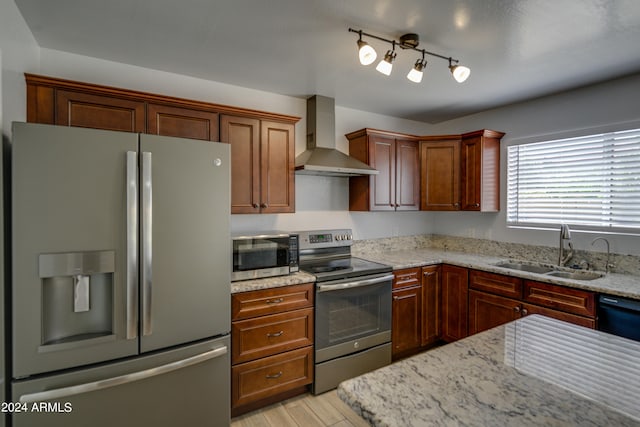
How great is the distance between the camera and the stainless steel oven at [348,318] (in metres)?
2.47

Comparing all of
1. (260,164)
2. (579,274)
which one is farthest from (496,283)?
(260,164)

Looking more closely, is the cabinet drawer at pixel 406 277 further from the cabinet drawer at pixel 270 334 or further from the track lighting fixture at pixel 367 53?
the track lighting fixture at pixel 367 53

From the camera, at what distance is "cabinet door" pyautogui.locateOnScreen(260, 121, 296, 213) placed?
2557 millimetres

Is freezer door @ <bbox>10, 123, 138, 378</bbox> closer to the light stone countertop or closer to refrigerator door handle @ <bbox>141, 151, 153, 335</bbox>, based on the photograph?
refrigerator door handle @ <bbox>141, 151, 153, 335</bbox>

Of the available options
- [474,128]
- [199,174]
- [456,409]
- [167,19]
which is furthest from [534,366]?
[474,128]

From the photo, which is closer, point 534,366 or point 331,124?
point 534,366

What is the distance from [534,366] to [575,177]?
2634 millimetres

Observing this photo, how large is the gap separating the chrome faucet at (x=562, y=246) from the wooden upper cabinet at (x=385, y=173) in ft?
4.36

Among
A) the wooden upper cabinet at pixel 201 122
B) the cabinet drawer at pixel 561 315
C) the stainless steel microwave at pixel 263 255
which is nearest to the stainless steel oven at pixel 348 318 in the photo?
the stainless steel microwave at pixel 263 255

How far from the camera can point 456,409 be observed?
78cm

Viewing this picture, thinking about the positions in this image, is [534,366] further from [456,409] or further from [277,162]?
[277,162]

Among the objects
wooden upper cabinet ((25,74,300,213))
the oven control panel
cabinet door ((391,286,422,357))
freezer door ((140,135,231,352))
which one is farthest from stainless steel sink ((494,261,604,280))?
freezer door ((140,135,231,352))

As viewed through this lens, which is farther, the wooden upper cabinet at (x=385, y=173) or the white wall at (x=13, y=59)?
the wooden upper cabinet at (x=385, y=173)

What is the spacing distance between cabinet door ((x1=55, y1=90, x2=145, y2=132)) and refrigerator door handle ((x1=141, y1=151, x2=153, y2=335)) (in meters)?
0.59
